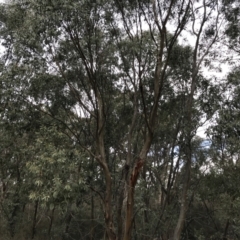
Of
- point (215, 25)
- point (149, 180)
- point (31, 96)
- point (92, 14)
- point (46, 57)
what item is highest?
point (215, 25)

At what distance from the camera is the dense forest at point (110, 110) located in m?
7.91

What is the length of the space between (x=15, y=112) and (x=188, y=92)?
19.4 ft

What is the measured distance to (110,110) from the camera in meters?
12.3

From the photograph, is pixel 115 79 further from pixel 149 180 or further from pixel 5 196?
pixel 5 196

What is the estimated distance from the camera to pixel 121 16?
940cm

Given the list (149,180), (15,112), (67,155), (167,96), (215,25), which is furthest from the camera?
(149,180)

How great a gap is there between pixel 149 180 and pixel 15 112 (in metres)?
7.26

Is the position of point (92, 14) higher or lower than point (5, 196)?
higher

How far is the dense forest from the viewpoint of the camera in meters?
7.91

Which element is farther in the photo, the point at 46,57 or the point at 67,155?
the point at 46,57

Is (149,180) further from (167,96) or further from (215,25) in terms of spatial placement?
(215,25)

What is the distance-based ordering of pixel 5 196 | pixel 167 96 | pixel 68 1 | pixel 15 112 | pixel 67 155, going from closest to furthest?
pixel 68 1 < pixel 67 155 < pixel 15 112 < pixel 167 96 < pixel 5 196

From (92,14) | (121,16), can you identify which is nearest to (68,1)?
(92,14)

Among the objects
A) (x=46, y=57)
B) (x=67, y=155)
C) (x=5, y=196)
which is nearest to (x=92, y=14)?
(x=46, y=57)
